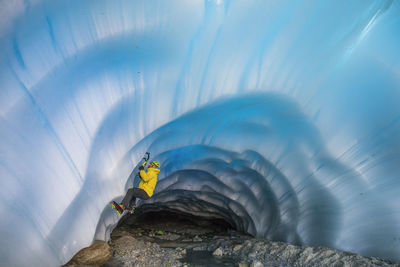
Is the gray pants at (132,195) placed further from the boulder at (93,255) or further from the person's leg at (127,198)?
the boulder at (93,255)

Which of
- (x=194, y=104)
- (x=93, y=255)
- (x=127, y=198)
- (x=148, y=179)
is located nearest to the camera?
(x=93, y=255)

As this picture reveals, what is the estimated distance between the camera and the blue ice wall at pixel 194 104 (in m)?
2.80

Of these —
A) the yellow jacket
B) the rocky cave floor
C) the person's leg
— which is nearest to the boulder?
the rocky cave floor

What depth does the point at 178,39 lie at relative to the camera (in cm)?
336

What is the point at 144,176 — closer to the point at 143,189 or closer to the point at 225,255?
the point at 143,189

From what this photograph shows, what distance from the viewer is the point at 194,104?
3863mm

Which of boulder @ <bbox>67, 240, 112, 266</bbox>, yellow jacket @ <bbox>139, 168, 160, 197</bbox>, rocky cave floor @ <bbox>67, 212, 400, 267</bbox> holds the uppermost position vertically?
yellow jacket @ <bbox>139, 168, 160, 197</bbox>

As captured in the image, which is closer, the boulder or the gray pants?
the boulder

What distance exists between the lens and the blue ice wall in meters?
2.80

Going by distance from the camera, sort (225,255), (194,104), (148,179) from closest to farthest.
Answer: (194,104), (148,179), (225,255)

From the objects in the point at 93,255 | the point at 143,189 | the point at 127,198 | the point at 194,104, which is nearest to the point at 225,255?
the point at 143,189

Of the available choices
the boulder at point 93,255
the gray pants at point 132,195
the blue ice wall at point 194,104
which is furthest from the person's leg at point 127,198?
the boulder at point 93,255

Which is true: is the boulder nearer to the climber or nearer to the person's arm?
the climber

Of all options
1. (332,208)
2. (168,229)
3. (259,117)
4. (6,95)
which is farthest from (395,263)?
(168,229)
